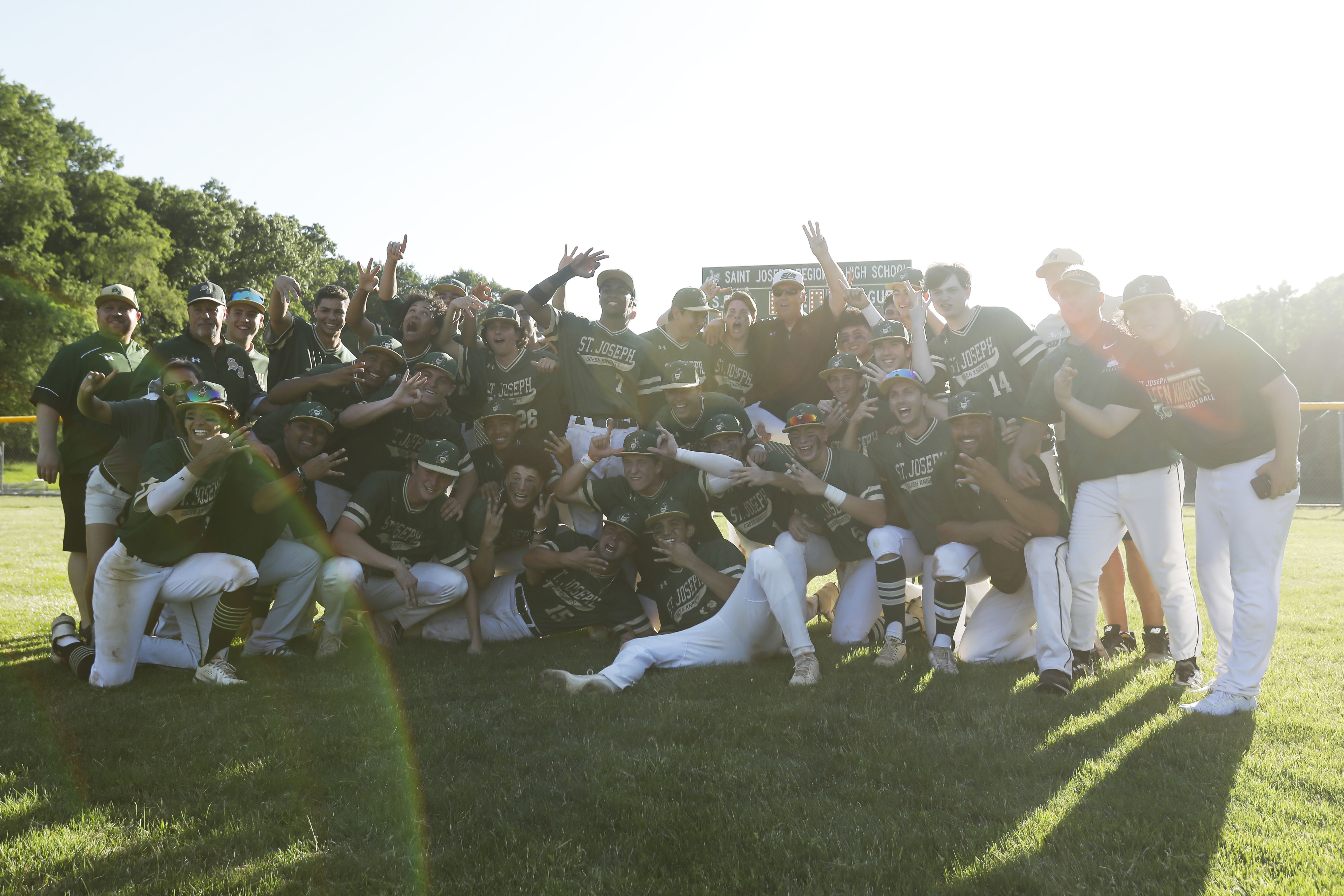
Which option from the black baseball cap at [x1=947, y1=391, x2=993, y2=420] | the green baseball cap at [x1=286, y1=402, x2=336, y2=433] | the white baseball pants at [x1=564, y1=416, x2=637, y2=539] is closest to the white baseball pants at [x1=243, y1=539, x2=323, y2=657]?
the green baseball cap at [x1=286, y1=402, x2=336, y2=433]

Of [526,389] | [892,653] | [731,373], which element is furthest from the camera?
[731,373]

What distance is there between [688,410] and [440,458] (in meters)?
2.15

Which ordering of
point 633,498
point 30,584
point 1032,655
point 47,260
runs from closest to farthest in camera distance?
point 1032,655
point 633,498
point 30,584
point 47,260

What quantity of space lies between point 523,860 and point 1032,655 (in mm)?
4649

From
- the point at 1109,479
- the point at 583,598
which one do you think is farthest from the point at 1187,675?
the point at 583,598

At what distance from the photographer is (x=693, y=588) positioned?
6.46 m

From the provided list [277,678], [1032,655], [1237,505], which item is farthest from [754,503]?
[277,678]

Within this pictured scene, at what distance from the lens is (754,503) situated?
7.02 m

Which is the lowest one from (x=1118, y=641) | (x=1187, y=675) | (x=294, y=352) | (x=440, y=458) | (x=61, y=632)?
(x=1118, y=641)

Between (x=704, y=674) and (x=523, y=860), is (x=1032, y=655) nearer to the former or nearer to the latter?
(x=704, y=674)

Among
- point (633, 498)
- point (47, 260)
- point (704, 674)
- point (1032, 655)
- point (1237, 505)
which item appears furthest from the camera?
point (47, 260)

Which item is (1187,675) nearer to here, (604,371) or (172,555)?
(604,371)

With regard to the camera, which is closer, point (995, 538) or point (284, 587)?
point (995, 538)

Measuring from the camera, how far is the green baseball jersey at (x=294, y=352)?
7770 mm
